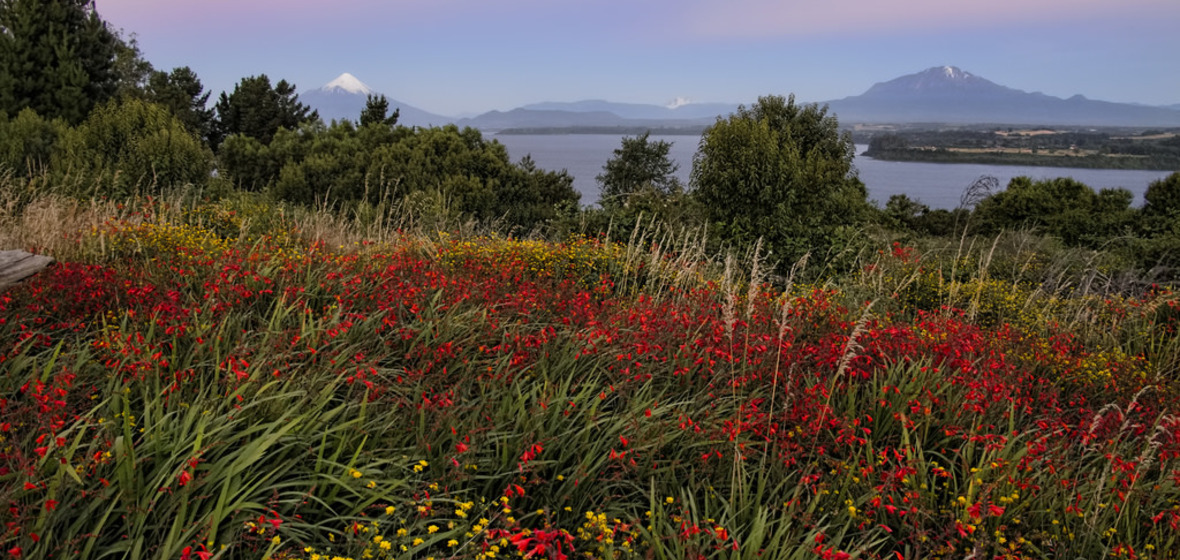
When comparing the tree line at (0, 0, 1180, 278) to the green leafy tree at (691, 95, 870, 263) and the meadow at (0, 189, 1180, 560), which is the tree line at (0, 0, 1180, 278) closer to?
the green leafy tree at (691, 95, 870, 263)

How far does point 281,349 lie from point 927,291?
713 centimetres

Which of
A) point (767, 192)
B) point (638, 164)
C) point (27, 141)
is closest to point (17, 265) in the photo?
point (767, 192)

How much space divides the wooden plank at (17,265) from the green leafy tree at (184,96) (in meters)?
35.3

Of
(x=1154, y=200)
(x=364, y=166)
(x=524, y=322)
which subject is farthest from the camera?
(x=1154, y=200)

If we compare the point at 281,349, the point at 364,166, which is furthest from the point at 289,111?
the point at 281,349

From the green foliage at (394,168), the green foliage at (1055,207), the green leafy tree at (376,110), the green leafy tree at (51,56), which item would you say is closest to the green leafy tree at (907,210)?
the green foliage at (1055,207)

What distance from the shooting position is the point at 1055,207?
26.2 meters

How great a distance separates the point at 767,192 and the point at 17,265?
30.1 ft

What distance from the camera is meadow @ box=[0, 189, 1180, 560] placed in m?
2.23

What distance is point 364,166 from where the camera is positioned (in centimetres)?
2056

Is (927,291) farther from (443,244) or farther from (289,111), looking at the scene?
(289,111)

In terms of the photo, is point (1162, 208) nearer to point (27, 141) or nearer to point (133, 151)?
point (133, 151)

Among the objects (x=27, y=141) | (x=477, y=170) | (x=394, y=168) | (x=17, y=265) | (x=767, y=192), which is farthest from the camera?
(x=477, y=170)

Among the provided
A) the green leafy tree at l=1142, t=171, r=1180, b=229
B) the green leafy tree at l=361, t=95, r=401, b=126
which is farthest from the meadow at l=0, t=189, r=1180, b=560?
the green leafy tree at l=361, t=95, r=401, b=126
